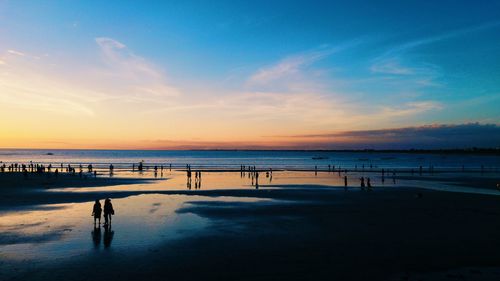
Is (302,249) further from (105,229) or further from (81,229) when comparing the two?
(81,229)

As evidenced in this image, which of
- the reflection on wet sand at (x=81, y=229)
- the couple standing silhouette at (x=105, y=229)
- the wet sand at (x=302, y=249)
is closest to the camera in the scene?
the wet sand at (x=302, y=249)

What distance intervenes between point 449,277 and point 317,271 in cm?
462

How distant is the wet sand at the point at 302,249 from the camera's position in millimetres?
13766

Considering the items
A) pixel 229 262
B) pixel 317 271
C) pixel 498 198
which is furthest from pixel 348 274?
pixel 498 198

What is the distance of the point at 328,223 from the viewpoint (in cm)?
2297

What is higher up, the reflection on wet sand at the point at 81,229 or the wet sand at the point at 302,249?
the reflection on wet sand at the point at 81,229

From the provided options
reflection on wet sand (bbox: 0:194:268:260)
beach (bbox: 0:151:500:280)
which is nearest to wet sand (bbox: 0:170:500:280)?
beach (bbox: 0:151:500:280)

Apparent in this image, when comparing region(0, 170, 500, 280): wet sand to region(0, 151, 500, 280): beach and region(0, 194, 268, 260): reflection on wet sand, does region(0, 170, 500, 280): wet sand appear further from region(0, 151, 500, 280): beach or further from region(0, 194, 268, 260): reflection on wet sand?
region(0, 194, 268, 260): reflection on wet sand

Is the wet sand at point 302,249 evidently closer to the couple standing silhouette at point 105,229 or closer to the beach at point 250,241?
the beach at point 250,241

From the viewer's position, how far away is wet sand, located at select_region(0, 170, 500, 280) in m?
13.8

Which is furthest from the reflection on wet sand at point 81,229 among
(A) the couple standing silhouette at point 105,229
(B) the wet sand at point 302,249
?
(B) the wet sand at point 302,249

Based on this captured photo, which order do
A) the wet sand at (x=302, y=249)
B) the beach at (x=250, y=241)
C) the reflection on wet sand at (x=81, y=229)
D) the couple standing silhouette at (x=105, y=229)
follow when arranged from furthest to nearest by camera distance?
the couple standing silhouette at (x=105, y=229) < the reflection on wet sand at (x=81, y=229) < the beach at (x=250, y=241) < the wet sand at (x=302, y=249)

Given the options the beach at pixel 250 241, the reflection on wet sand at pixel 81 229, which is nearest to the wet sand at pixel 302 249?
the beach at pixel 250 241

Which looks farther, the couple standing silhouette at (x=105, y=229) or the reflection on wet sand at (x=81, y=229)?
the couple standing silhouette at (x=105, y=229)
